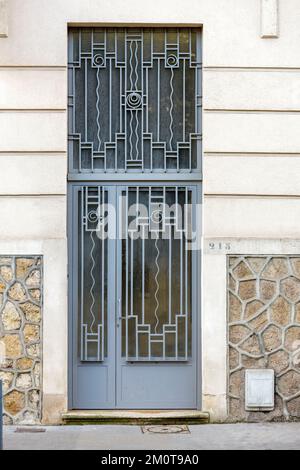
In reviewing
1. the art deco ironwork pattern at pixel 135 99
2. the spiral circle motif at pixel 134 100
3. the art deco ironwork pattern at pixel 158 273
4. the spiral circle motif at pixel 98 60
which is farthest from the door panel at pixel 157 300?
the spiral circle motif at pixel 98 60

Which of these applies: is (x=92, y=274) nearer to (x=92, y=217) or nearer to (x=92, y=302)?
(x=92, y=302)

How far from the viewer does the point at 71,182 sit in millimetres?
9758

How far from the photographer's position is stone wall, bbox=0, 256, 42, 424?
9.45 m

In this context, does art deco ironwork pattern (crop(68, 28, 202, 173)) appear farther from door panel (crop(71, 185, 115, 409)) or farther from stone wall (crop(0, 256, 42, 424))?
stone wall (crop(0, 256, 42, 424))

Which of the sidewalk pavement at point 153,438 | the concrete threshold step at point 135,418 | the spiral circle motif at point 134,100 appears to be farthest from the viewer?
the spiral circle motif at point 134,100

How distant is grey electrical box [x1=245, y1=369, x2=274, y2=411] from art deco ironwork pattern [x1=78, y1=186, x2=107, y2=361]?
185 centimetres

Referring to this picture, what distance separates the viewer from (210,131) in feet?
31.6

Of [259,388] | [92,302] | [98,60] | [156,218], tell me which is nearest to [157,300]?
[92,302]

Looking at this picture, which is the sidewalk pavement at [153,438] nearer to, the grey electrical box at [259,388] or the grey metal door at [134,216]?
the grey electrical box at [259,388]

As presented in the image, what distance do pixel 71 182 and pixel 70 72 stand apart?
4.57ft

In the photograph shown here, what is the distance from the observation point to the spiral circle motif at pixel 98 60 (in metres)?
9.81

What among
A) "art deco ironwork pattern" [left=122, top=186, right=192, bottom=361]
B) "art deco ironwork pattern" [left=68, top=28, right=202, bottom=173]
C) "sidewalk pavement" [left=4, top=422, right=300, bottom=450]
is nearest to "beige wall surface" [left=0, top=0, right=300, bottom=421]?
"art deco ironwork pattern" [left=68, top=28, right=202, bottom=173]

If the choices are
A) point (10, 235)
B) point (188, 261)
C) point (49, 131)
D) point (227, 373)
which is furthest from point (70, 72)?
point (227, 373)
